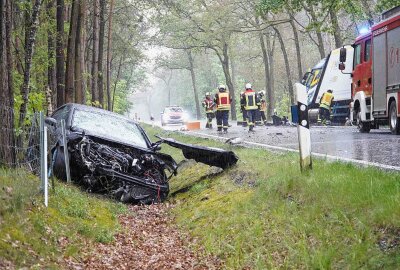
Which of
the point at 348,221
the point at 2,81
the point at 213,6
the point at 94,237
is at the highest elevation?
the point at 213,6

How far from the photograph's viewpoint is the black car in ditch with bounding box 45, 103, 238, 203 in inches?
372

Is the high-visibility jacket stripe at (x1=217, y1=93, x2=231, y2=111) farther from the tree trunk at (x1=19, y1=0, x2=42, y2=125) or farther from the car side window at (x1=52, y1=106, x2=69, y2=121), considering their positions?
the tree trunk at (x1=19, y1=0, x2=42, y2=125)

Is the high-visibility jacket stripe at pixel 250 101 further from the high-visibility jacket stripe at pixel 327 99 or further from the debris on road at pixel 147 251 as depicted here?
the debris on road at pixel 147 251

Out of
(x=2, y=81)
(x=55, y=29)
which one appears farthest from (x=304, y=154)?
(x=55, y=29)

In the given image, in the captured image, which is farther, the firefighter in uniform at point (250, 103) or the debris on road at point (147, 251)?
the firefighter in uniform at point (250, 103)

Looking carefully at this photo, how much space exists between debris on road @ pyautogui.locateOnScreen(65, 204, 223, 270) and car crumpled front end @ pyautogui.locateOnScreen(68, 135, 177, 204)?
111cm

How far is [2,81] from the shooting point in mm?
8164

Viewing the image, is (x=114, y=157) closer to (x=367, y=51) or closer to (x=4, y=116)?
(x=4, y=116)

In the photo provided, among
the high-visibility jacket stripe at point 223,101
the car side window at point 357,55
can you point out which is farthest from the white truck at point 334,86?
the car side window at point 357,55

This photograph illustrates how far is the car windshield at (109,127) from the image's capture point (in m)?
10.2

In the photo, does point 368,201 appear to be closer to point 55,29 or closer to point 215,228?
point 215,228

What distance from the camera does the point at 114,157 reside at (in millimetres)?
9820

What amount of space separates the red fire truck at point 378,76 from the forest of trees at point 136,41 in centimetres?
181

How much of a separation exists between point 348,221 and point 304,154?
2.18 metres
